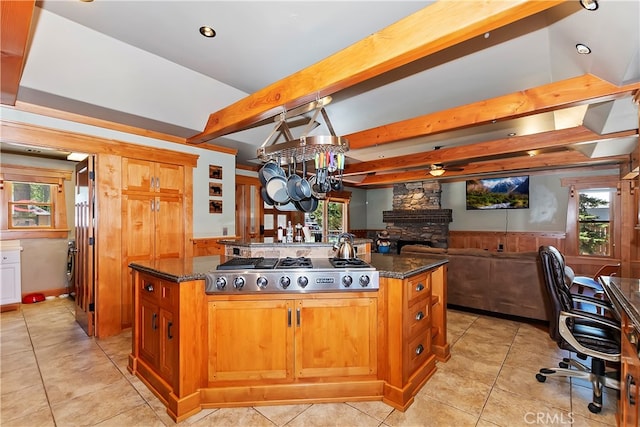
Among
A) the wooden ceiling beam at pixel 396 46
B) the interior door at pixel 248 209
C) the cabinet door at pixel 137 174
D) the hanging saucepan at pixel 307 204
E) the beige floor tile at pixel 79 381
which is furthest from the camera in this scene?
the interior door at pixel 248 209

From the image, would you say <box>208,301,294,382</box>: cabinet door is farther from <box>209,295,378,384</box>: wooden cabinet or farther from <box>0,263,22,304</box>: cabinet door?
<box>0,263,22,304</box>: cabinet door

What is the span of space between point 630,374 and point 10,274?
6741 mm

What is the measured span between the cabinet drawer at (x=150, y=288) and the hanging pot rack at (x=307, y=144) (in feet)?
4.51

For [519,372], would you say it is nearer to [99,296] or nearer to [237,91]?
[237,91]

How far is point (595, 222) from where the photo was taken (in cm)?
624

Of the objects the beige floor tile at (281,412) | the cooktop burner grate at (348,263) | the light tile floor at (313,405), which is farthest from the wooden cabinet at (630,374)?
the beige floor tile at (281,412)

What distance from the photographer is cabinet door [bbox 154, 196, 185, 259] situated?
12.6 feet

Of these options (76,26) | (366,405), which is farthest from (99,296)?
(366,405)

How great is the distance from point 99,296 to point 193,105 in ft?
8.08

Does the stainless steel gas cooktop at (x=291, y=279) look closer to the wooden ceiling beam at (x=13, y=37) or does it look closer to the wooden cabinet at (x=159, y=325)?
the wooden cabinet at (x=159, y=325)

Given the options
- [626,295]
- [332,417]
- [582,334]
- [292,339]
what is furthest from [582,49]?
[332,417]

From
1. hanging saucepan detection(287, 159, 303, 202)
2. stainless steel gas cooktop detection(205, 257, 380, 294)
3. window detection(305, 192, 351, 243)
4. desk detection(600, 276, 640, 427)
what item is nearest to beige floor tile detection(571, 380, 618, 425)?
desk detection(600, 276, 640, 427)

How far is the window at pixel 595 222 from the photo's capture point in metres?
6.12

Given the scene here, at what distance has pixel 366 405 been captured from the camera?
211cm
